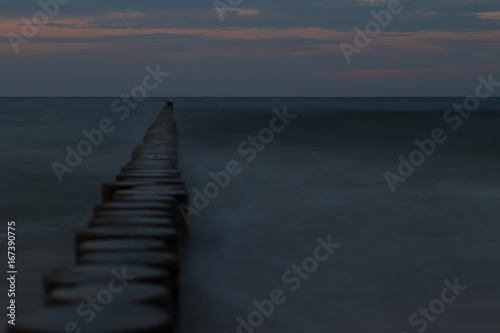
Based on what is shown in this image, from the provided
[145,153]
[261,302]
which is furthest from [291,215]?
[261,302]

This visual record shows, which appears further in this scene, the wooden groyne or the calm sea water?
the calm sea water

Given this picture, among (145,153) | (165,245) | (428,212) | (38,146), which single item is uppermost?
(38,146)

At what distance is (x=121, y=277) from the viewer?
9.86ft

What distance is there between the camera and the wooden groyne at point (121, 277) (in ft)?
8.14

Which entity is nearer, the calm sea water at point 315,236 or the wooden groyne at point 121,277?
the wooden groyne at point 121,277

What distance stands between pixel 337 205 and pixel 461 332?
4516 mm

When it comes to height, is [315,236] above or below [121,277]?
above

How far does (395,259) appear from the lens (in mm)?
5812

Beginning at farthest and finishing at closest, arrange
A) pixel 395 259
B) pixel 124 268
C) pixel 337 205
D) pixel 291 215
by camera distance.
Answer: pixel 337 205
pixel 291 215
pixel 395 259
pixel 124 268

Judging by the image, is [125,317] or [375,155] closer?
[125,317]

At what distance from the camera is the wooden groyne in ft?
8.14

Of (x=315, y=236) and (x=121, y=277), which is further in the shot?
(x=315, y=236)

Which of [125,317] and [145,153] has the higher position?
[145,153]

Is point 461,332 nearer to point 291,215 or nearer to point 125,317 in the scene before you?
point 125,317
